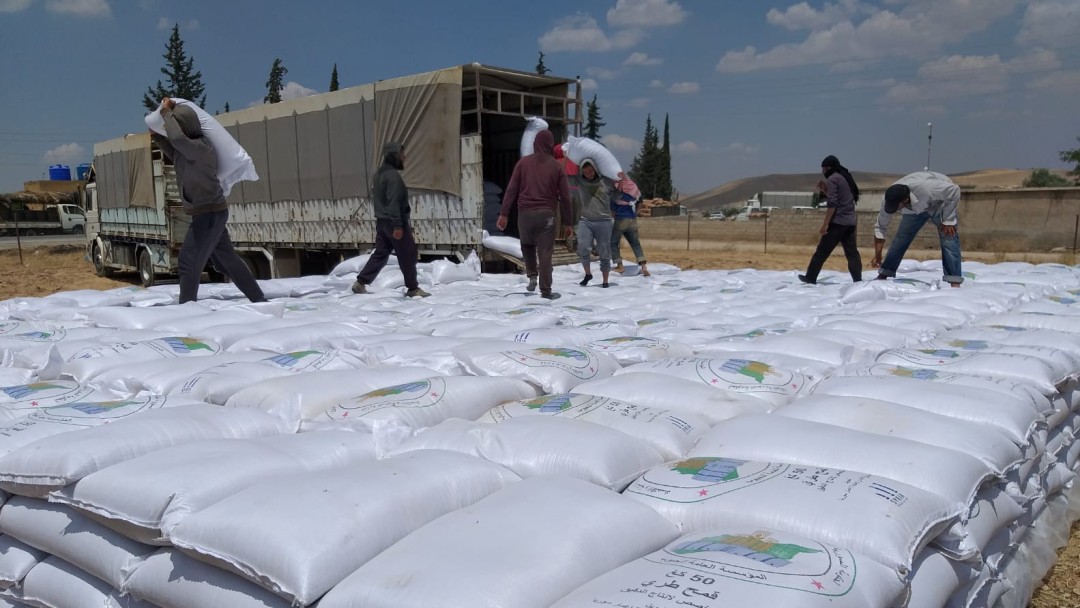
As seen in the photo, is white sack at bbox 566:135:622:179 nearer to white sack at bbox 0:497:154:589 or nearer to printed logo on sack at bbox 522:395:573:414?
printed logo on sack at bbox 522:395:573:414

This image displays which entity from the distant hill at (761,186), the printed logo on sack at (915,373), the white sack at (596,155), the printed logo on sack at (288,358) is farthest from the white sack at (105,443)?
the distant hill at (761,186)

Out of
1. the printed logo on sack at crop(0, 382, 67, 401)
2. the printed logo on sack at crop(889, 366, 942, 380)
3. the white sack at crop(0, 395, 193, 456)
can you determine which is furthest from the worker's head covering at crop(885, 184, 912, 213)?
the printed logo on sack at crop(0, 382, 67, 401)

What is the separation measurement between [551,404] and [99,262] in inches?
648

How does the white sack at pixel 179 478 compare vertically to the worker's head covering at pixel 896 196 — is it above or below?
below

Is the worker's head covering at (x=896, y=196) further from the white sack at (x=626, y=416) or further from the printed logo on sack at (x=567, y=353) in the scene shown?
the white sack at (x=626, y=416)

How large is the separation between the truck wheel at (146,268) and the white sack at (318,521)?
43.7ft

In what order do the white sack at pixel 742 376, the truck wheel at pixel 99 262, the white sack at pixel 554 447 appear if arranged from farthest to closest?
the truck wheel at pixel 99 262
the white sack at pixel 742 376
the white sack at pixel 554 447

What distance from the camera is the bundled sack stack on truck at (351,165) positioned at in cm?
867

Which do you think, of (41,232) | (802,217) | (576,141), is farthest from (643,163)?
(576,141)

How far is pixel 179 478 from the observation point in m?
1.51

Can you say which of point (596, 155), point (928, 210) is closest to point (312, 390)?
point (928, 210)

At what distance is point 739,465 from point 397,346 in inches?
67.9

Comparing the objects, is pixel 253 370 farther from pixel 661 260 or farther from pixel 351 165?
pixel 661 260

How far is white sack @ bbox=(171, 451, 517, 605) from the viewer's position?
1.24 meters
